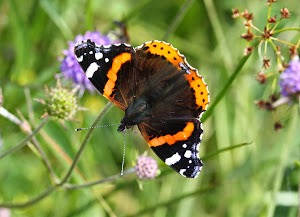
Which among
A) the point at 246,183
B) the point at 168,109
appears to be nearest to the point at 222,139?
the point at 246,183

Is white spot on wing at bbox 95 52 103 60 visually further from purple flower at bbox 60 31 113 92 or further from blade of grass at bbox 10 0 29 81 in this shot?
blade of grass at bbox 10 0 29 81

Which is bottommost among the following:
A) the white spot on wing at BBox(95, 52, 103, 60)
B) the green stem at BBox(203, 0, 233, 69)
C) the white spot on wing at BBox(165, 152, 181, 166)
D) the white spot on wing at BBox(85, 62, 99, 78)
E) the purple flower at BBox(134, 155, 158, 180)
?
the white spot on wing at BBox(165, 152, 181, 166)

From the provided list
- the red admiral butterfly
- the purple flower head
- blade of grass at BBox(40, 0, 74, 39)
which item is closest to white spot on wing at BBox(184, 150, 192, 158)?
the red admiral butterfly

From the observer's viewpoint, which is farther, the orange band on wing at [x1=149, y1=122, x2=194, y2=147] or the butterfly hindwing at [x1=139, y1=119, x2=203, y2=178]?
the orange band on wing at [x1=149, y1=122, x2=194, y2=147]

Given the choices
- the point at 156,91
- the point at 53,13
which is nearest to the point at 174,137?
the point at 156,91

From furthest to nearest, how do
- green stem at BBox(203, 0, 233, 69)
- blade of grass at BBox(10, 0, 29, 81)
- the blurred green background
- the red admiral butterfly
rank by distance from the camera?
green stem at BBox(203, 0, 233, 69)
blade of grass at BBox(10, 0, 29, 81)
the blurred green background
the red admiral butterfly

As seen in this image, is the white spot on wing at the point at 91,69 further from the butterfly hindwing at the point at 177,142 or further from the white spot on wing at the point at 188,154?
the white spot on wing at the point at 188,154
